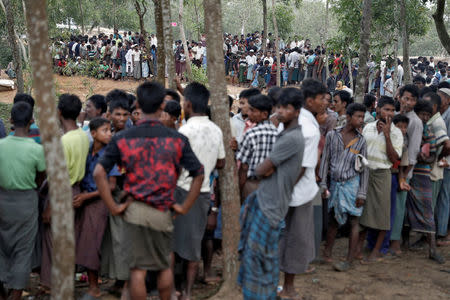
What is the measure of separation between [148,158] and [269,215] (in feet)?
3.59

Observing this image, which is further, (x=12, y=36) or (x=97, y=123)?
(x=12, y=36)

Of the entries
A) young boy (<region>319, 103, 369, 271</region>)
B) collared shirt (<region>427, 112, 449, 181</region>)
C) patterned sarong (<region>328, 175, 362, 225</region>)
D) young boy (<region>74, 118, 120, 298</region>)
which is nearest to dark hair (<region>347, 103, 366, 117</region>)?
young boy (<region>319, 103, 369, 271</region>)

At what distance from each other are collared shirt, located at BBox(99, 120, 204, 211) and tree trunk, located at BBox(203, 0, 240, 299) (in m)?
1.03

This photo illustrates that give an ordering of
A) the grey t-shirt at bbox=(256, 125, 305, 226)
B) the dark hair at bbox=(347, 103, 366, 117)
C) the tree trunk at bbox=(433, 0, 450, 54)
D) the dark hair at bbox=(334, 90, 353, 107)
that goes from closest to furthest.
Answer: the grey t-shirt at bbox=(256, 125, 305, 226), the dark hair at bbox=(347, 103, 366, 117), the dark hair at bbox=(334, 90, 353, 107), the tree trunk at bbox=(433, 0, 450, 54)

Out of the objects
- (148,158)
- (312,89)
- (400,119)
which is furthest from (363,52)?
(148,158)

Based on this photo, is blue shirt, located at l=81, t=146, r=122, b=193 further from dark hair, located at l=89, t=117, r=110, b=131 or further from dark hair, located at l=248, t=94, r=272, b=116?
dark hair, located at l=248, t=94, r=272, b=116

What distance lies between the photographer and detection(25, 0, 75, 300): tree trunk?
9.50 ft

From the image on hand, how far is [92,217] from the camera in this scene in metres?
4.30

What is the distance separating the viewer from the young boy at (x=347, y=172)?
5.17 metres

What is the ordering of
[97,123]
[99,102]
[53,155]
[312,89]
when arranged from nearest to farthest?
[53,155], [97,123], [312,89], [99,102]

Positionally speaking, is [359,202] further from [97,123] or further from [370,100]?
[97,123]

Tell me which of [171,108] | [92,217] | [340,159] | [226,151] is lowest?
[92,217]

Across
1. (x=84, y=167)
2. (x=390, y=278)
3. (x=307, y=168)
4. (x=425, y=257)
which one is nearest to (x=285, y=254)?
(x=307, y=168)

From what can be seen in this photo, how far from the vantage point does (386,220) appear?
5426 mm
